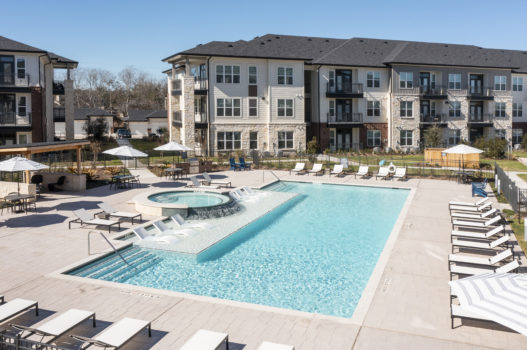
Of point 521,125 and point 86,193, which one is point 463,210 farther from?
point 521,125

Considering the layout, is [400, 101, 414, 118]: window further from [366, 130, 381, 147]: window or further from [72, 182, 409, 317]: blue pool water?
[72, 182, 409, 317]: blue pool water

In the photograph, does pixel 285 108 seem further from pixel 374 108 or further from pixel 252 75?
pixel 374 108

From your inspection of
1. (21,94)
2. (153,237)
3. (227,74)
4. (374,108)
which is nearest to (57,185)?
(153,237)

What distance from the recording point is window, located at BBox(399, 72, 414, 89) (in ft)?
155

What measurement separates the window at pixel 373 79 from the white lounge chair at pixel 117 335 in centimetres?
4296

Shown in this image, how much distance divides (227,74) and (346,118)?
42.5ft

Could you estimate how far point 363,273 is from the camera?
1310 centimetres

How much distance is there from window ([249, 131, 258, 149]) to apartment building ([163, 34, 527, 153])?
93 mm

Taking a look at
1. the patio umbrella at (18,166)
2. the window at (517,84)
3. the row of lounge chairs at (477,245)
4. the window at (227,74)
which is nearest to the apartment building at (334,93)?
the window at (227,74)

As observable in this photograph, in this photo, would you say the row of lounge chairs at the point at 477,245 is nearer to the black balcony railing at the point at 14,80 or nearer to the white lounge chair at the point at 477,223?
the white lounge chair at the point at 477,223

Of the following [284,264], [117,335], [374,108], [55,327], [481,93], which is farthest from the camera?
[481,93]

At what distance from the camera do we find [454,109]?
49.0 m

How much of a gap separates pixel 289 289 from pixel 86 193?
15.7m

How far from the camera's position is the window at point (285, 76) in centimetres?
4353
